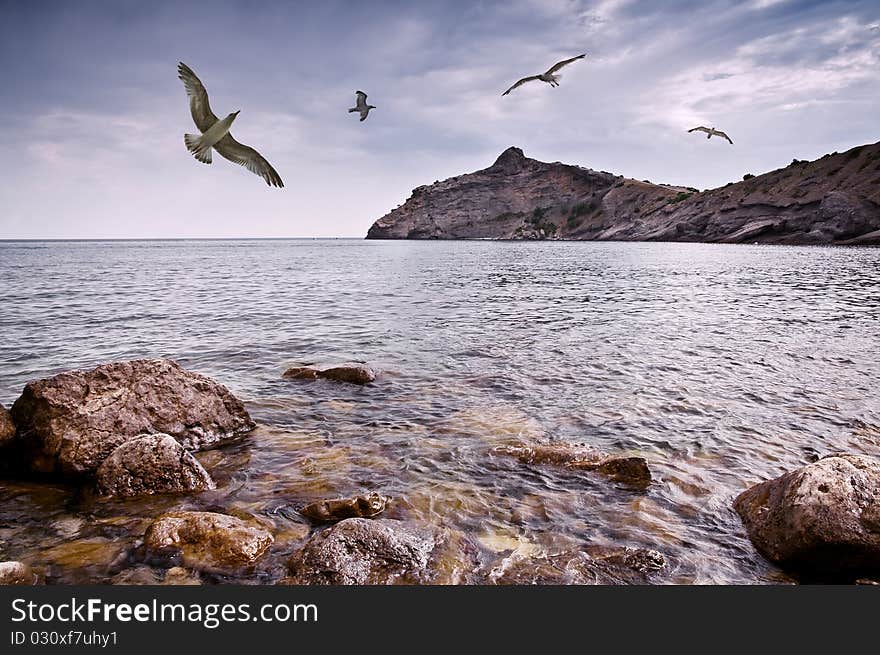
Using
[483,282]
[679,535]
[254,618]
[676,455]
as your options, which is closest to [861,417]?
[676,455]

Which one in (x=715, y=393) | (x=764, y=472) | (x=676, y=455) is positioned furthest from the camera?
(x=715, y=393)

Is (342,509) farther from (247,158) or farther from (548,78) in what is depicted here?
(548,78)

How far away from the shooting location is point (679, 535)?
17.6 ft

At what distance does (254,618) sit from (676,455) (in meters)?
6.13

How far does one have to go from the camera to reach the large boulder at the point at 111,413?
263 inches

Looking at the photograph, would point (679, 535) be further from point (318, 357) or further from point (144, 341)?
point (144, 341)

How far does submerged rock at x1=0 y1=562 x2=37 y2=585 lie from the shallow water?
0.15 meters

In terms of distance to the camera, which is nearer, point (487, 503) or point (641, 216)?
point (487, 503)

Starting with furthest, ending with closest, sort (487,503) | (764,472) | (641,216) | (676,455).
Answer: (641,216) < (676,455) < (764,472) < (487,503)

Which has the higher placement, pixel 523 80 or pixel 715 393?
Result: pixel 523 80

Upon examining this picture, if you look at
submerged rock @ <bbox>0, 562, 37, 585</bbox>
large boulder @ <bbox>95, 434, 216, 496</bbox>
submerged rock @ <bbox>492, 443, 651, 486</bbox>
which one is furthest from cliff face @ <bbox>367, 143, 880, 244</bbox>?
submerged rock @ <bbox>0, 562, 37, 585</bbox>

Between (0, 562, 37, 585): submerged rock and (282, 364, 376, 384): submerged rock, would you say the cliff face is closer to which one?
(282, 364, 376, 384): submerged rock

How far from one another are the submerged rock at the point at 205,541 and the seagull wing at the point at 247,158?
249 inches

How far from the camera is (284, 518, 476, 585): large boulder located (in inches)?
180
